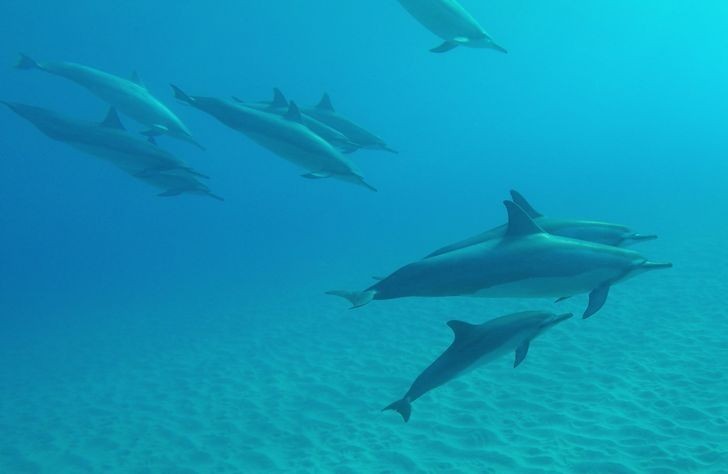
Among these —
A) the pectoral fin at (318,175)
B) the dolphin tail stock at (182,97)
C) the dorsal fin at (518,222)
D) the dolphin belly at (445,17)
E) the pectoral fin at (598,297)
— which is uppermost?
the dolphin belly at (445,17)

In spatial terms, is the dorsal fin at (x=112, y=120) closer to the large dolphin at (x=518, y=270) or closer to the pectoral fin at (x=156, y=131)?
the pectoral fin at (x=156, y=131)

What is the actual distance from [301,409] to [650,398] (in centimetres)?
450

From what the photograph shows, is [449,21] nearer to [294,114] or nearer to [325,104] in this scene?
[294,114]

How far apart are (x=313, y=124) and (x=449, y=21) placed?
5.73 ft

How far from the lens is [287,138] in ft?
17.8

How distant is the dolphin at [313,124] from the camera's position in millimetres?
6113

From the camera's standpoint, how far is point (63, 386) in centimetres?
1109

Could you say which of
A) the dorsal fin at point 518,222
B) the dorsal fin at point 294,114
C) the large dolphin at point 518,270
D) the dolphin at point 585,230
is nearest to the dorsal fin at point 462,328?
the large dolphin at point 518,270

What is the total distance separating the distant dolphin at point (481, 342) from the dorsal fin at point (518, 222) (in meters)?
0.57

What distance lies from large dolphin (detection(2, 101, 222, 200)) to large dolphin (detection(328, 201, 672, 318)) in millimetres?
3889

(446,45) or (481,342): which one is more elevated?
(446,45)

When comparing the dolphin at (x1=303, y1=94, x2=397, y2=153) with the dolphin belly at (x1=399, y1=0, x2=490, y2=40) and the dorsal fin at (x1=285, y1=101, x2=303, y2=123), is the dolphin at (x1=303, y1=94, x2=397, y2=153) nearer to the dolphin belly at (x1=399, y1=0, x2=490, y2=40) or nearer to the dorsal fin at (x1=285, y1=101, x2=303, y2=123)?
the dorsal fin at (x1=285, y1=101, x2=303, y2=123)

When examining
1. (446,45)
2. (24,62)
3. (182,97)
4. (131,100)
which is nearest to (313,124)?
(182,97)

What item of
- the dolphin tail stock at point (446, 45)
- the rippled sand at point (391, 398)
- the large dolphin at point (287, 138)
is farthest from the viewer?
the rippled sand at point (391, 398)
